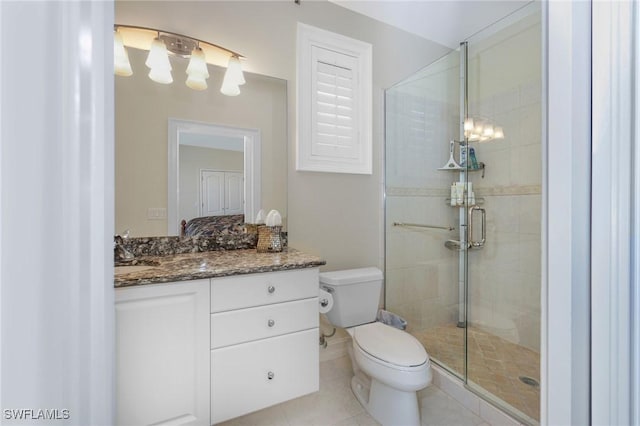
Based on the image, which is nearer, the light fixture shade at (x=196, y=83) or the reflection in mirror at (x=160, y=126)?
the reflection in mirror at (x=160, y=126)

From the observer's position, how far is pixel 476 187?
217 cm

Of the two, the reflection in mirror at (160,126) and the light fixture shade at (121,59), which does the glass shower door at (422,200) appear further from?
the light fixture shade at (121,59)

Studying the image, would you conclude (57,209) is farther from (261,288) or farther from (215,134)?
(215,134)

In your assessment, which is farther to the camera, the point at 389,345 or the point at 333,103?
the point at 333,103

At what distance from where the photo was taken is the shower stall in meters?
1.86

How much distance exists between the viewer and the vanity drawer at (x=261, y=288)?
3.87ft

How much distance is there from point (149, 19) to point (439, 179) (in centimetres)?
214

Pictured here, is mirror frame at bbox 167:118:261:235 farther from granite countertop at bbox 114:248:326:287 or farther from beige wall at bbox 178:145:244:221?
granite countertop at bbox 114:248:326:287

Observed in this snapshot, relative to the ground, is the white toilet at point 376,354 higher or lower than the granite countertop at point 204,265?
lower

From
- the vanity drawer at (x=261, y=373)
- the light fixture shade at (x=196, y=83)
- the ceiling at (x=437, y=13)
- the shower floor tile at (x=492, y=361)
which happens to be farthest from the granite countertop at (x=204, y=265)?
the ceiling at (x=437, y=13)

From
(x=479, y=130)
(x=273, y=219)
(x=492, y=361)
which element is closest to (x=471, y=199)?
(x=479, y=130)

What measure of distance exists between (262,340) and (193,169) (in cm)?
100

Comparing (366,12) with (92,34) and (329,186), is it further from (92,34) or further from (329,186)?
(92,34)

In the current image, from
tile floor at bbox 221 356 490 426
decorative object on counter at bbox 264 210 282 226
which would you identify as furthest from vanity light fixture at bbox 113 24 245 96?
tile floor at bbox 221 356 490 426
